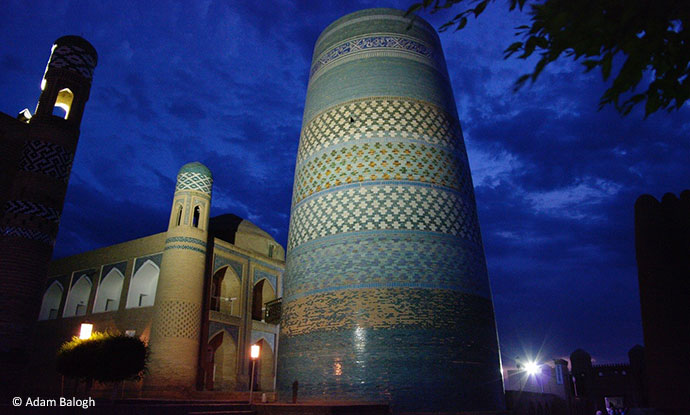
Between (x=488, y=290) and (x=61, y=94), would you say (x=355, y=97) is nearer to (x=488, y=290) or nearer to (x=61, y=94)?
(x=488, y=290)

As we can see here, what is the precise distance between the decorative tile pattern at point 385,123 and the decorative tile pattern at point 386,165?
0.18 m

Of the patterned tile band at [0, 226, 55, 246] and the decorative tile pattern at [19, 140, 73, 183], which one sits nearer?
the patterned tile band at [0, 226, 55, 246]

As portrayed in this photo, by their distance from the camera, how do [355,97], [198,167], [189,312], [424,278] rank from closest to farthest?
[424,278], [355,97], [189,312], [198,167]

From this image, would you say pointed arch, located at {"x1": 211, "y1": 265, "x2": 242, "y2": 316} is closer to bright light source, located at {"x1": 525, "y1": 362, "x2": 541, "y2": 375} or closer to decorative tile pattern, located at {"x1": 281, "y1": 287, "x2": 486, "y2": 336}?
decorative tile pattern, located at {"x1": 281, "y1": 287, "x2": 486, "y2": 336}

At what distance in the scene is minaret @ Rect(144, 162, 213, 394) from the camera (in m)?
11.9

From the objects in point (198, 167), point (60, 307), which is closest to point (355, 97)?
point (198, 167)

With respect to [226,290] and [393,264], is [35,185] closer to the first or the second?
[226,290]

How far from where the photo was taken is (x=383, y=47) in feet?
28.9

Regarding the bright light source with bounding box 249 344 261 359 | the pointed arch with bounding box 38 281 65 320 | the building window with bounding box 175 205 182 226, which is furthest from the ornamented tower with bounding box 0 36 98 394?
the pointed arch with bounding box 38 281 65 320

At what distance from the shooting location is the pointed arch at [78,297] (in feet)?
55.4

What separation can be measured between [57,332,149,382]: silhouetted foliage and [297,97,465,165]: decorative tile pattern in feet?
14.5

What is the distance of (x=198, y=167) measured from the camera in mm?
14586

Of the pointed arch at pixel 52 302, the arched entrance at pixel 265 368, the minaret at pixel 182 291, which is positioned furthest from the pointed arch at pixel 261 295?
the pointed arch at pixel 52 302

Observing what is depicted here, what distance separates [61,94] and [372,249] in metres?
9.24
